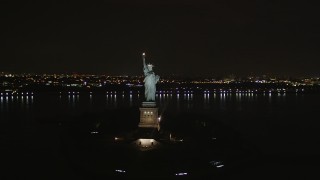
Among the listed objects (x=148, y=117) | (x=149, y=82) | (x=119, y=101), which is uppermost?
(x=149, y=82)

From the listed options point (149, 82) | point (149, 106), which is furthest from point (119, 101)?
point (149, 106)

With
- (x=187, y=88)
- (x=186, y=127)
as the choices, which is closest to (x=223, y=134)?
(x=186, y=127)

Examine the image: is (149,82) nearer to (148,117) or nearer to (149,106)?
(149,106)

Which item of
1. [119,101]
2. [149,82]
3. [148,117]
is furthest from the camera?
[119,101]

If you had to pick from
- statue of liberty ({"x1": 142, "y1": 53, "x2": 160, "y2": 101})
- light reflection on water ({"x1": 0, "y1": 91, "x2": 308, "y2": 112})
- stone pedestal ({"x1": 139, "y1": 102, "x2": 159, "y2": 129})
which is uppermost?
statue of liberty ({"x1": 142, "y1": 53, "x2": 160, "y2": 101})

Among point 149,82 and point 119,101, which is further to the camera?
point 119,101

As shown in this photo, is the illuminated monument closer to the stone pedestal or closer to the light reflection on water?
the stone pedestal

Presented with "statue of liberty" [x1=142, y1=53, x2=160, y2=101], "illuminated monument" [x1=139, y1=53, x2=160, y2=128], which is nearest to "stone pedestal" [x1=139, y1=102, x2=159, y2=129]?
"illuminated monument" [x1=139, y1=53, x2=160, y2=128]

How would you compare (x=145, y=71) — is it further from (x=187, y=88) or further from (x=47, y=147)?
(x=187, y=88)
